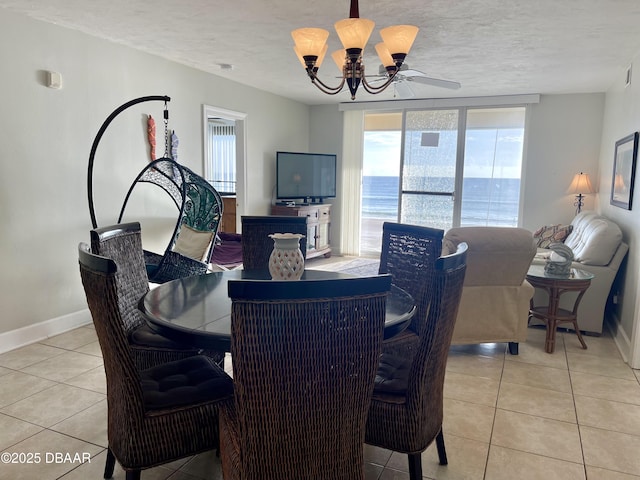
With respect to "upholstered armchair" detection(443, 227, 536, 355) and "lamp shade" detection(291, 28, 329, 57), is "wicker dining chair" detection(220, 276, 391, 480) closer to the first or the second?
"lamp shade" detection(291, 28, 329, 57)

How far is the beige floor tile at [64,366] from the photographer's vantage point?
9.66 feet

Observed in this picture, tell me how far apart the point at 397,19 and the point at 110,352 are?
9.22ft

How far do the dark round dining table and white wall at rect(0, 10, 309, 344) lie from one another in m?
1.82

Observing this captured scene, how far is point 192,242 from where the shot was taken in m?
3.84

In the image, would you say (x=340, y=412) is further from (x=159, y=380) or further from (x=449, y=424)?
(x=449, y=424)

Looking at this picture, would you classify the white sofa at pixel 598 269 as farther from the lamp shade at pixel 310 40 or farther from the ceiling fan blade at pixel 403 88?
the lamp shade at pixel 310 40

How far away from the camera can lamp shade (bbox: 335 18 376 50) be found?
2.38 metres

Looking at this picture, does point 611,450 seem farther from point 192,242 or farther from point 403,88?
point 403,88

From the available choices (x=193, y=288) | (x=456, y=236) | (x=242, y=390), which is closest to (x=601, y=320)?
(x=456, y=236)

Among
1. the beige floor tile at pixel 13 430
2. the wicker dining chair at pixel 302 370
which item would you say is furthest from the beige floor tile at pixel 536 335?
the beige floor tile at pixel 13 430

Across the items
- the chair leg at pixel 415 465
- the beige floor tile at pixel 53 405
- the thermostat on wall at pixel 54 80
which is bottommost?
the beige floor tile at pixel 53 405

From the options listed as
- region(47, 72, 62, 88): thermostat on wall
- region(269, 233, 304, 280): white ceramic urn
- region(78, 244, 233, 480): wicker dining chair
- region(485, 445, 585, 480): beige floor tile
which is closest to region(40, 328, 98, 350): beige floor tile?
region(47, 72, 62, 88): thermostat on wall

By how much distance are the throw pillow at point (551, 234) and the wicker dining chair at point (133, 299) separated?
451 cm

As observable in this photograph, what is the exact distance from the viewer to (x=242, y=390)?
119cm
